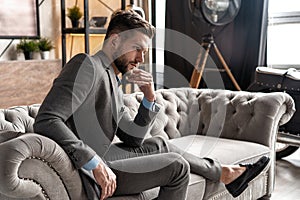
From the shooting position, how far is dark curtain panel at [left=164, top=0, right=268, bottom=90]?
4.32 meters

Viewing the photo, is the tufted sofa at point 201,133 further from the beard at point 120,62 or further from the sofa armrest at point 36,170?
the beard at point 120,62

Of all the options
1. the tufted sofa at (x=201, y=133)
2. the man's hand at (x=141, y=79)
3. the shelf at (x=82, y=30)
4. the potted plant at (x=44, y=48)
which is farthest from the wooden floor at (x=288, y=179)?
the potted plant at (x=44, y=48)

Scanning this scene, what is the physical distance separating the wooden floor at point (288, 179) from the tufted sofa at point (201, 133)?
0.20m

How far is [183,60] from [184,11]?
56cm

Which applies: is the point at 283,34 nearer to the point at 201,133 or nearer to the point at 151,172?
the point at 201,133

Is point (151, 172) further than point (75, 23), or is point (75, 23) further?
point (75, 23)

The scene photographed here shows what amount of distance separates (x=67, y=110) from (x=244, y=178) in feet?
3.70

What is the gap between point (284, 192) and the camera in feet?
9.75

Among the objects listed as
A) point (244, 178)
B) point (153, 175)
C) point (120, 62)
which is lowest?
point (244, 178)

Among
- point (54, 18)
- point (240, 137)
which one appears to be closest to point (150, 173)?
point (240, 137)

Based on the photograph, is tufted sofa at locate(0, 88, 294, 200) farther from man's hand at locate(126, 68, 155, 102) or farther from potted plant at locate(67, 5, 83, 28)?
potted plant at locate(67, 5, 83, 28)

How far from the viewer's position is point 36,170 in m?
1.50

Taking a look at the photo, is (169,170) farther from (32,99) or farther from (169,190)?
(32,99)

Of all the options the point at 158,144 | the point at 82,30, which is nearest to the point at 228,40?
the point at 82,30
